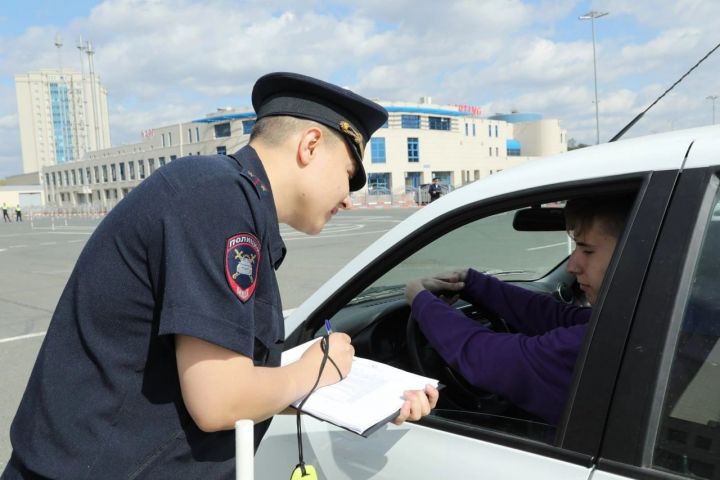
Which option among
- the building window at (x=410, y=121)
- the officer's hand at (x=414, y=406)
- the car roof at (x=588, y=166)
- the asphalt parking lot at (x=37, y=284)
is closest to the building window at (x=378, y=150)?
the building window at (x=410, y=121)

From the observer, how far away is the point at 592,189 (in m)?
1.35

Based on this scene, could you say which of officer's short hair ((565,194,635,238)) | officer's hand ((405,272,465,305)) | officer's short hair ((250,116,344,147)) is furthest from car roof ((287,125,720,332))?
officer's hand ((405,272,465,305))

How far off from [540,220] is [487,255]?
1081 mm

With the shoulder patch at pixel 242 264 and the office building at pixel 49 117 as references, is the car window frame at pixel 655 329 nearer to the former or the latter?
the shoulder patch at pixel 242 264

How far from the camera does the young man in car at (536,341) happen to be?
59.6 inches

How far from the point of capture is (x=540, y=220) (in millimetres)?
2521

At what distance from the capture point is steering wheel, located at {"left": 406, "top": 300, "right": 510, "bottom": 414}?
5.89ft

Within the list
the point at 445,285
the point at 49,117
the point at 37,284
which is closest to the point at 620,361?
the point at 445,285

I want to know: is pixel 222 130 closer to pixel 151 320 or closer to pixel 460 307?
pixel 460 307

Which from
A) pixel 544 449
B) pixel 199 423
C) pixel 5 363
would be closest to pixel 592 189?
pixel 544 449

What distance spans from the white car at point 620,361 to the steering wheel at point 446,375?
9 centimetres

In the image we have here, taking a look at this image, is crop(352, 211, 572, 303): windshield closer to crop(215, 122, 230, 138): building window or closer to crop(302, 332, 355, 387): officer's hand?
crop(302, 332, 355, 387): officer's hand

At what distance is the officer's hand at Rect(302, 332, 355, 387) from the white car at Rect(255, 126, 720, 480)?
0.24m

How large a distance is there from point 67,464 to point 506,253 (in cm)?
296
